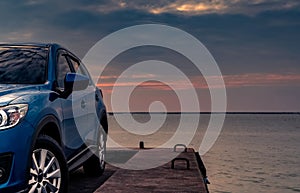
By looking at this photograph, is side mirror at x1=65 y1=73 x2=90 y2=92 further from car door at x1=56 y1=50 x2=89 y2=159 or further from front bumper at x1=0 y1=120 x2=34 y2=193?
front bumper at x1=0 y1=120 x2=34 y2=193

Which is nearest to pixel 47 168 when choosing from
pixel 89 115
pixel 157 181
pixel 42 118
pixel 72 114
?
pixel 42 118

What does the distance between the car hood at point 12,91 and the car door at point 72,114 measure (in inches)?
26.7

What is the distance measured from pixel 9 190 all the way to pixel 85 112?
8.64ft

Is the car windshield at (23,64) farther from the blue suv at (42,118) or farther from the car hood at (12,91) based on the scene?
the car hood at (12,91)

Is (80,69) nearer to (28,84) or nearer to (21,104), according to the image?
(28,84)

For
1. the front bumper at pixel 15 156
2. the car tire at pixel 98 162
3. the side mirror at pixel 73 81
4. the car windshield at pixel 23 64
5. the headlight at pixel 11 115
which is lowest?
the car tire at pixel 98 162

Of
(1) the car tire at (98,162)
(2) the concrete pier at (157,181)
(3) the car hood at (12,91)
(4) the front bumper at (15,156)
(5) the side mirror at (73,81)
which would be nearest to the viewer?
(4) the front bumper at (15,156)

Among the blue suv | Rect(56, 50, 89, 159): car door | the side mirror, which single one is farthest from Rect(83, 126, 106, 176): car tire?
the side mirror

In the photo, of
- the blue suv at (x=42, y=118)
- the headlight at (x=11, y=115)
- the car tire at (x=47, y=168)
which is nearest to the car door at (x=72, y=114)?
the blue suv at (x=42, y=118)

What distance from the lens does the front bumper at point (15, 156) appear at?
4.32m

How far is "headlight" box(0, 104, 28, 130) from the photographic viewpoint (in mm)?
4352

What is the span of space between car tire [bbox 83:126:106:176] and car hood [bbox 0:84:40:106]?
2.91m

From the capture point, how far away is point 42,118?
4.83 m

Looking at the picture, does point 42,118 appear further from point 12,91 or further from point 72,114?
point 72,114
